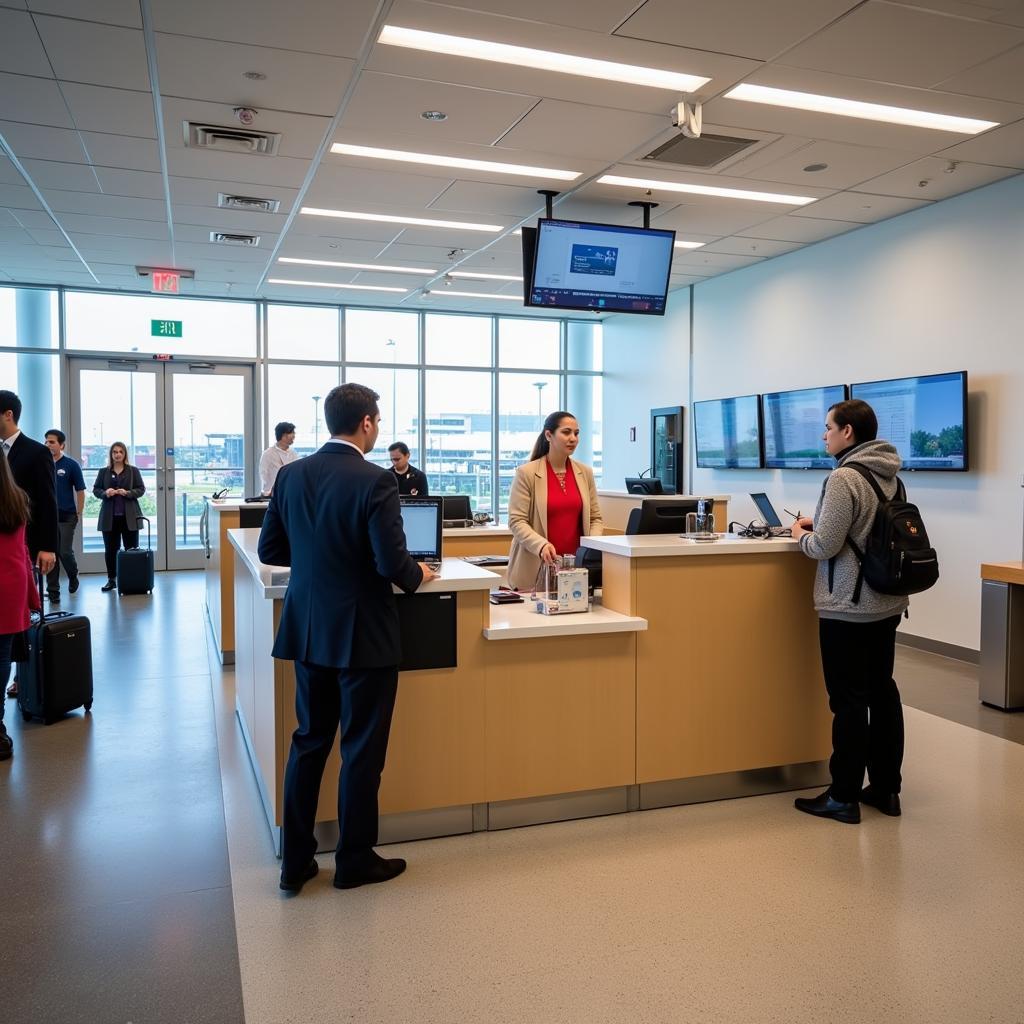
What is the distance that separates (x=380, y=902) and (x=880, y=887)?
65.5 inches

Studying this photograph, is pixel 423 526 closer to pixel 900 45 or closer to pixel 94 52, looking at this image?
pixel 94 52

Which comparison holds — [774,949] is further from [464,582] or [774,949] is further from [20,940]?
[20,940]

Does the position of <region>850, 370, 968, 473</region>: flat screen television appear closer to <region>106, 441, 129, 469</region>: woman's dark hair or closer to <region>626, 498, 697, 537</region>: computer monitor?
<region>626, 498, 697, 537</region>: computer monitor

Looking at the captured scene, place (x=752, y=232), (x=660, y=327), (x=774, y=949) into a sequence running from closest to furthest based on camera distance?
(x=774, y=949)
(x=752, y=232)
(x=660, y=327)

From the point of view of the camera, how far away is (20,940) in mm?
2486

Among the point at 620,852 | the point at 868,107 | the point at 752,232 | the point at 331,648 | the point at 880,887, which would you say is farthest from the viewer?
the point at 752,232

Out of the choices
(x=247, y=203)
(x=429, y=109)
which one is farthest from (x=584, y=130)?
(x=247, y=203)

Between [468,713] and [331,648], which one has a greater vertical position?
[331,648]

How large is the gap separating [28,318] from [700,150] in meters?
8.10

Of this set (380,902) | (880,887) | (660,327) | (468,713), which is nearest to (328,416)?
(468,713)

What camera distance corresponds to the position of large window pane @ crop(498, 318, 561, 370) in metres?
11.4

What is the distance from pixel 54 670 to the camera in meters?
4.56

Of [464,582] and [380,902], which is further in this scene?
[464,582]

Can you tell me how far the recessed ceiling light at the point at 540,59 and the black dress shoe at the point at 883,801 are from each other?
345cm
